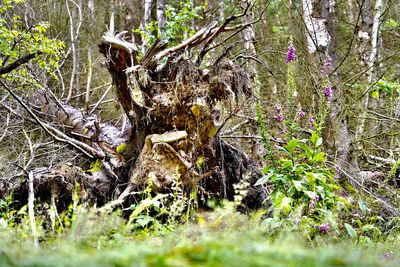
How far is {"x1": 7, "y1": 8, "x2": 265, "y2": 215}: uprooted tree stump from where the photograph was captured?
5395 mm

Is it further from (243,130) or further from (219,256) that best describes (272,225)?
(243,130)

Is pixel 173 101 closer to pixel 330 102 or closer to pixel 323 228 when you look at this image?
pixel 323 228

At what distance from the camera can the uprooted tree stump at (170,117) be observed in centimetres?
539

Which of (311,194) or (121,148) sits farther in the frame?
(121,148)

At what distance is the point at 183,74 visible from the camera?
17.8 feet

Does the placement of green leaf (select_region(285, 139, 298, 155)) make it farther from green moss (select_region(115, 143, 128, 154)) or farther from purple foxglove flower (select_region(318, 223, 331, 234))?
green moss (select_region(115, 143, 128, 154))

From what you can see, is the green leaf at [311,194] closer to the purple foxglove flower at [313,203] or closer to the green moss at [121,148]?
the purple foxglove flower at [313,203]

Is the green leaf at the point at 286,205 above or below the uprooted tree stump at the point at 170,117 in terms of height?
below

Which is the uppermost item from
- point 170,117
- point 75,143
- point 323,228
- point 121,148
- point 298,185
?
point 170,117

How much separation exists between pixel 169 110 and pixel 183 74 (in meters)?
0.47

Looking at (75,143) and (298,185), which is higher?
(75,143)

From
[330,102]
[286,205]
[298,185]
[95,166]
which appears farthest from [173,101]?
[330,102]

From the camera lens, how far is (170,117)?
5.53 metres

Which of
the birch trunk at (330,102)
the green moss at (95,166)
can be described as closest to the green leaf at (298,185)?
the birch trunk at (330,102)
